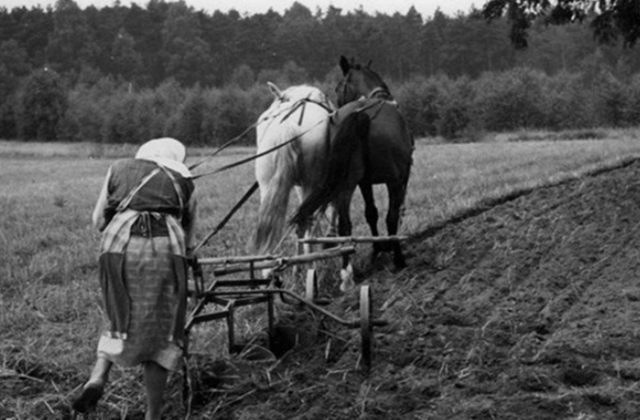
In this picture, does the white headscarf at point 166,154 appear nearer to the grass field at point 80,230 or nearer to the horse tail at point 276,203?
the grass field at point 80,230

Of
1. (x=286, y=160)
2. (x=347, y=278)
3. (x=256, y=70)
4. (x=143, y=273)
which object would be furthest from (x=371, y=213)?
(x=256, y=70)

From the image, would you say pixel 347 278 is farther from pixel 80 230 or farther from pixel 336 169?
pixel 80 230

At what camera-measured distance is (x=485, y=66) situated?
266 ft

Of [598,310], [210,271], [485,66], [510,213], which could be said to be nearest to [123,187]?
[598,310]

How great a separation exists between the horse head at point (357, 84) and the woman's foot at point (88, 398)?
5827mm

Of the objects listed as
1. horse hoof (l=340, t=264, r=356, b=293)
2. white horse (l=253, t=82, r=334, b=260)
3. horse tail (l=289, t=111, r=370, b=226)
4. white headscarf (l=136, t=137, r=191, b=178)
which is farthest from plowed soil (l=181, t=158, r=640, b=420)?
white headscarf (l=136, t=137, r=191, b=178)

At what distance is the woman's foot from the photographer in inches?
178

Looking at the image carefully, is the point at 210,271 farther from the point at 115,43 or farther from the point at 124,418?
the point at 115,43

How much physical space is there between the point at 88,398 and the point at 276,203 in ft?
12.2

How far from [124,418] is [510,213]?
7.33 metres

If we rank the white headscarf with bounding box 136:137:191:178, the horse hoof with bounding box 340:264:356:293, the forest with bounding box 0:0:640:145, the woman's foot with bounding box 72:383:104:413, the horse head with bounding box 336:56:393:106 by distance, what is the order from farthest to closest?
the forest with bounding box 0:0:640:145 → the horse head with bounding box 336:56:393:106 → the horse hoof with bounding box 340:264:356:293 → the white headscarf with bounding box 136:137:191:178 → the woman's foot with bounding box 72:383:104:413

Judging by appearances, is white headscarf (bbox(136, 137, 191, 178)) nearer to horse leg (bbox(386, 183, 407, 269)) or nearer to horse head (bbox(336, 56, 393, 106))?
horse leg (bbox(386, 183, 407, 269))

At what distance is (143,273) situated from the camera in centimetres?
481

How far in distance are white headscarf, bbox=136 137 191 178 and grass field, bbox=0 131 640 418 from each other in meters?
1.54
